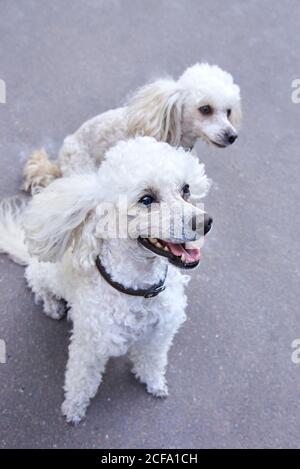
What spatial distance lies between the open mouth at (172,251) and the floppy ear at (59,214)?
0.22m

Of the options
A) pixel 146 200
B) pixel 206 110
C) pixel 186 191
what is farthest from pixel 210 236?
pixel 146 200

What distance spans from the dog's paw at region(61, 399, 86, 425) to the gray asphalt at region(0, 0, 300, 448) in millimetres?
38

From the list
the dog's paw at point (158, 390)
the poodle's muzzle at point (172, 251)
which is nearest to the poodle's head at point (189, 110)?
the poodle's muzzle at point (172, 251)

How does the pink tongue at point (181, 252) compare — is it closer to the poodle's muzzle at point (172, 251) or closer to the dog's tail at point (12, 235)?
the poodle's muzzle at point (172, 251)

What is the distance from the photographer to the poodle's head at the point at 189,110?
2383 mm

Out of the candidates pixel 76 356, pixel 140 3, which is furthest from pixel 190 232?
pixel 140 3

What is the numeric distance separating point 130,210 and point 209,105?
111cm

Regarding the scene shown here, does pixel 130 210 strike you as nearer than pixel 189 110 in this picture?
Yes

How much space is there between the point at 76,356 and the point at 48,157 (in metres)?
1.37

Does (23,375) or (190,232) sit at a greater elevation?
(190,232)

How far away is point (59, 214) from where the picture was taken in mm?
1616

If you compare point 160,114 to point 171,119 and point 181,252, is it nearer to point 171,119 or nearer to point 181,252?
point 171,119

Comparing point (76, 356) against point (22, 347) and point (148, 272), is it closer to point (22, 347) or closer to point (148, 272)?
point (22, 347)

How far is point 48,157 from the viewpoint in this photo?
2924 mm
